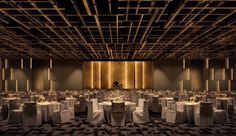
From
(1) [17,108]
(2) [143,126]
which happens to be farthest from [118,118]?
(1) [17,108]

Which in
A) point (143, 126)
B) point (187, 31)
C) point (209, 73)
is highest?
point (187, 31)

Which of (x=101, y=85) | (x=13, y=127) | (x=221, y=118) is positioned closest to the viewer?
(x=13, y=127)

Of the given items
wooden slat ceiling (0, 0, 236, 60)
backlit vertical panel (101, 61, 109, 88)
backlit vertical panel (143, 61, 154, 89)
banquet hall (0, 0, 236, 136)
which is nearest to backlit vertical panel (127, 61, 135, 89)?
backlit vertical panel (143, 61, 154, 89)

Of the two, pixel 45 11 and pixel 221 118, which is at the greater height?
pixel 45 11

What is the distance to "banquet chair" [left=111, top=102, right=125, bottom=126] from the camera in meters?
8.49

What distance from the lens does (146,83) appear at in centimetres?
2248

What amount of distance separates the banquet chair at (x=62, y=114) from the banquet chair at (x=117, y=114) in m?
1.62

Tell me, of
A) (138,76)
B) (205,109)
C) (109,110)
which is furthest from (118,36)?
(138,76)

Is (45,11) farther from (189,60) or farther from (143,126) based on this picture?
(189,60)

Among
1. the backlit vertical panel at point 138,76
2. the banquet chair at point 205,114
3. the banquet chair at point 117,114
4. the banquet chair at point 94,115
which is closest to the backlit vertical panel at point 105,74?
the backlit vertical panel at point 138,76

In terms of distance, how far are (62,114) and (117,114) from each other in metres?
1.79

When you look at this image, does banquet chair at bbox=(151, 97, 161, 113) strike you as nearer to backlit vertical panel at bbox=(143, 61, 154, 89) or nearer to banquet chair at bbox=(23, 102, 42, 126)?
banquet chair at bbox=(23, 102, 42, 126)

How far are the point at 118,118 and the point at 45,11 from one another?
3.73 metres

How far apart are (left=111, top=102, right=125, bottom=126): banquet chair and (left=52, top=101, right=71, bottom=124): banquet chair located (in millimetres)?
1618
